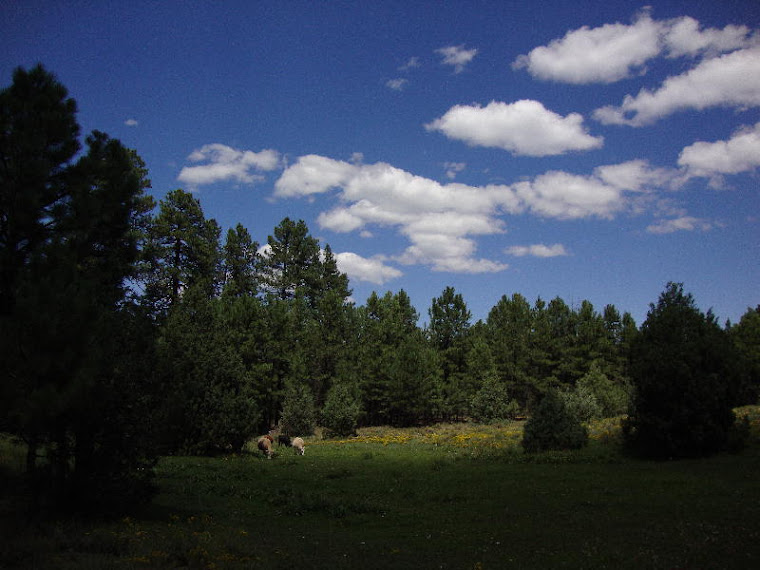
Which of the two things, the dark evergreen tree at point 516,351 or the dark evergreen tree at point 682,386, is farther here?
the dark evergreen tree at point 516,351

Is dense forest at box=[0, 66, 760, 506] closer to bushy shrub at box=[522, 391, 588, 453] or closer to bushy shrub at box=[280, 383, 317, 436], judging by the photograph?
bushy shrub at box=[280, 383, 317, 436]

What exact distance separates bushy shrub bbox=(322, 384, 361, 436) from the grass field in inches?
787

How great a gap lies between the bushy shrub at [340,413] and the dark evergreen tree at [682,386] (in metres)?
25.2

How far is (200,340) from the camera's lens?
2912 centimetres

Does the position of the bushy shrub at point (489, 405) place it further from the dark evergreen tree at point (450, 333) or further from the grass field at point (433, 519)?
the grass field at point (433, 519)

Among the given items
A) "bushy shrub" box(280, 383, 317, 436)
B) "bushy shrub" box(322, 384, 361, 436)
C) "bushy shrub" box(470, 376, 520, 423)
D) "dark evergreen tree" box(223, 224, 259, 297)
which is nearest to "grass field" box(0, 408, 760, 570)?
"bushy shrub" box(280, 383, 317, 436)

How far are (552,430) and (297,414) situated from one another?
81.3 ft

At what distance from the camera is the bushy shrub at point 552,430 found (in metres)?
26.2

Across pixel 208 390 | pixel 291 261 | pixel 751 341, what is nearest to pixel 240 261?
pixel 291 261

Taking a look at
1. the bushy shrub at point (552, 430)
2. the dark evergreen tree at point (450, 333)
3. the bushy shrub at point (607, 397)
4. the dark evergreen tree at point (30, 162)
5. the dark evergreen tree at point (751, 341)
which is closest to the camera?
the dark evergreen tree at point (30, 162)

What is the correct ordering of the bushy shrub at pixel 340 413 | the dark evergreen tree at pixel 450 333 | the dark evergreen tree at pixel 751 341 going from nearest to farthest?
the bushy shrub at pixel 340 413, the dark evergreen tree at pixel 751 341, the dark evergreen tree at pixel 450 333

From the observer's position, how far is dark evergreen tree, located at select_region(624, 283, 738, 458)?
71.1 feet

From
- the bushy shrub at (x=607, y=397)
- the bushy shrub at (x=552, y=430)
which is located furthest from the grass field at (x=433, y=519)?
the bushy shrub at (x=607, y=397)

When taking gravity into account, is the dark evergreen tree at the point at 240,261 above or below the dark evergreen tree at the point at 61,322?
above
